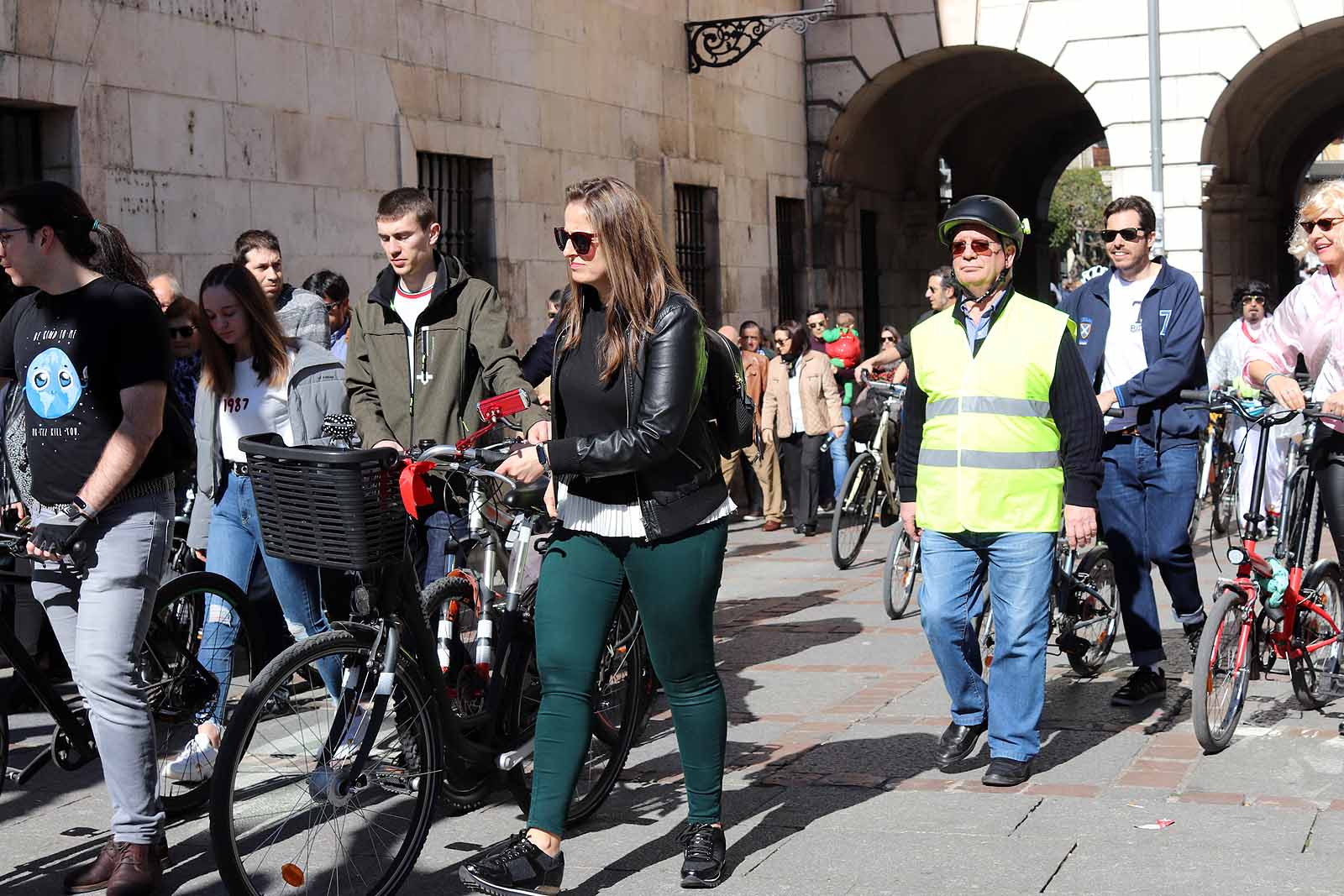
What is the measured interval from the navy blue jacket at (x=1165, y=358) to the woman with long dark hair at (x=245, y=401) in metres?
2.65

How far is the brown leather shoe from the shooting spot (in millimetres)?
4512

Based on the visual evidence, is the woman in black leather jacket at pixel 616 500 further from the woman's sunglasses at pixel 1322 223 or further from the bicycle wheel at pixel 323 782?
the woman's sunglasses at pixel 1322 223

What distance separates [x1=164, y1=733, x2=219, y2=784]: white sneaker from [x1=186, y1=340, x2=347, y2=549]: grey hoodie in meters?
0.94

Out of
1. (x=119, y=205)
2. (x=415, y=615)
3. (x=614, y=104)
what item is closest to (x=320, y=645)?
(x=415, y=615)

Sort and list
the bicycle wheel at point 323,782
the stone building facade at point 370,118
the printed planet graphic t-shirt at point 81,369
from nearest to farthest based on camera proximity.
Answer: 1. the bicycle wheel at point 323,782
2. the printed planet graphic t-shirt at point 81,369
3. the stone building facade at point 370,118

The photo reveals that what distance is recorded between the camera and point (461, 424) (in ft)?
A: 19.1

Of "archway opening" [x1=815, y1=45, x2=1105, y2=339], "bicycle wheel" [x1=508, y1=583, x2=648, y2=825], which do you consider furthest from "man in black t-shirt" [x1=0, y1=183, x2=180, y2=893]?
"archway opening" [x1=815, y1=45, x2=1105, y2=339]

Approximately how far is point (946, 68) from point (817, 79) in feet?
8.42

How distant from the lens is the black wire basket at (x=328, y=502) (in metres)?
4.05

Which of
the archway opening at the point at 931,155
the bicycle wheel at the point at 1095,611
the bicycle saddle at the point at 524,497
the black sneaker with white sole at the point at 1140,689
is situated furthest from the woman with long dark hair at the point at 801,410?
the bicycle saddle at the point at 524,497

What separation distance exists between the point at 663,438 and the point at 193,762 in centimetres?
215

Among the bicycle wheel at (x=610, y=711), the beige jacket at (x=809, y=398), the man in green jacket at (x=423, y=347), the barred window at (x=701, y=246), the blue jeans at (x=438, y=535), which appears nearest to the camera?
the bicycle wheel at (x=610, y=711)

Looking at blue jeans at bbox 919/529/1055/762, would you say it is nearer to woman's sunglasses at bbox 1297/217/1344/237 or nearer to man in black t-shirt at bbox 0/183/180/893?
woman's sunglasses at bbox 1297/217/1344/237

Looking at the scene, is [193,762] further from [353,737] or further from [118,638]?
[353,737]
